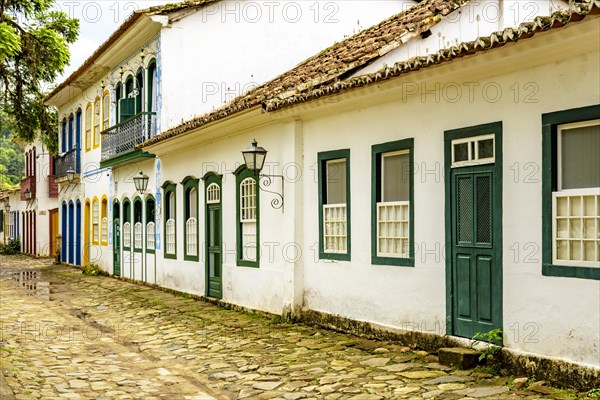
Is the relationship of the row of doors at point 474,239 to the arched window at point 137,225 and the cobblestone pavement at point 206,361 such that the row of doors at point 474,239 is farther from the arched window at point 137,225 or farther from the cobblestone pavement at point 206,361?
the arched window at point 137,225

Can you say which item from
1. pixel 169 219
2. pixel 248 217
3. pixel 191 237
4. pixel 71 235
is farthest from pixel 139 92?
pixel 71 235

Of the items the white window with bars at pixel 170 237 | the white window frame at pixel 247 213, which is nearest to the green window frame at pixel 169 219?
the white window with bars at pixel 170 237

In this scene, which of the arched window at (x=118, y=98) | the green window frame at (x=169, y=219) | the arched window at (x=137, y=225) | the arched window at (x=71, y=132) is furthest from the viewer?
the arched window at (x=71, y=132)

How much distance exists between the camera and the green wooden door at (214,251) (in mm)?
14625

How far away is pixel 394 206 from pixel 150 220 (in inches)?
410

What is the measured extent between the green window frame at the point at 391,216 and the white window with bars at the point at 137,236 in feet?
34.9

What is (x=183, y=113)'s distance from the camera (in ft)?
58.6

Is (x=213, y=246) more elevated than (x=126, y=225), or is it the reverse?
(x=126, y=225)

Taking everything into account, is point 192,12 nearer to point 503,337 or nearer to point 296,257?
point 296,257

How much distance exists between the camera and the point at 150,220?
18.9m

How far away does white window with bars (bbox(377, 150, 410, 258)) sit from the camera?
954 cm

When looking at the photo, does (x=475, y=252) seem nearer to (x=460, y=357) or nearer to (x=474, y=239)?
(x=474, y=239)

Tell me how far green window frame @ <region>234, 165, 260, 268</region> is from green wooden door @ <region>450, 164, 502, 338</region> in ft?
16.2

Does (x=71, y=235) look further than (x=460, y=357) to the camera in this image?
Yes
